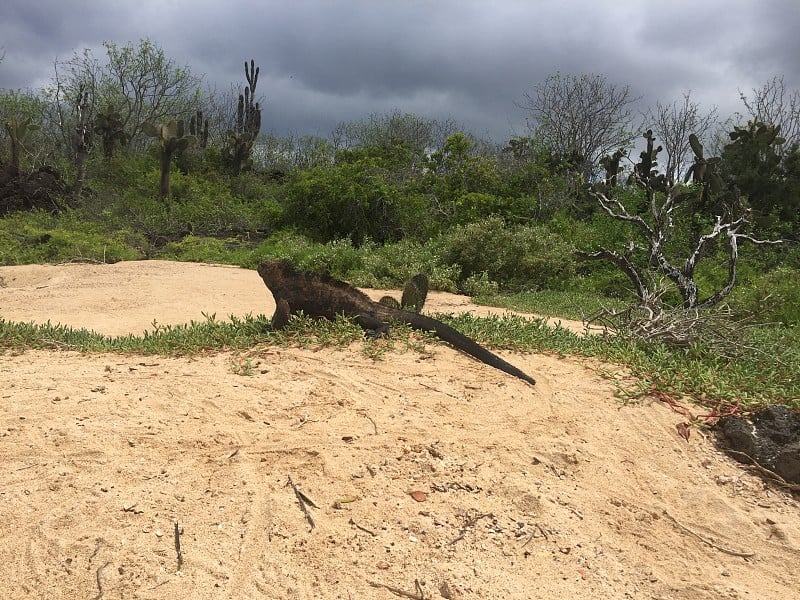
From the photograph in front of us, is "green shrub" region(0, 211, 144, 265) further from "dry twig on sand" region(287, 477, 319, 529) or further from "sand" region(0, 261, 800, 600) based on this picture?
"dry twig on sand" region(287, 477, 319, 529)

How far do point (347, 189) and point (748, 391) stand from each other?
41.1 ft

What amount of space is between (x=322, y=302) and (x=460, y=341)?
1.44 m

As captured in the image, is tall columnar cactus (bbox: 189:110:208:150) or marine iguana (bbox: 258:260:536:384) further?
tall columnar cactus (bbox: 189:110:208:150)

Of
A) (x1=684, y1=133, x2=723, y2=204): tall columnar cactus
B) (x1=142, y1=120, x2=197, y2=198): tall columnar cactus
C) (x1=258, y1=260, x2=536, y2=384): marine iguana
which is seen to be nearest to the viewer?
(x1=258, y1=260, x2=536, y2=384): marine iguana

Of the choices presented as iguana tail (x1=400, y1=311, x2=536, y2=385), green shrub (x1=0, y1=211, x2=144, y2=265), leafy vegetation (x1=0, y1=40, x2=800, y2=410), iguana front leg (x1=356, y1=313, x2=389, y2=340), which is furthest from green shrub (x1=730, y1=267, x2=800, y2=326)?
green shrub (x1=0, y1=211, x2=144, y2=265)

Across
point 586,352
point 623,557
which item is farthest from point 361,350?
point 623,557

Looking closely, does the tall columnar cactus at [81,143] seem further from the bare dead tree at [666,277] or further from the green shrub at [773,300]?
the green shrub at [773,300]

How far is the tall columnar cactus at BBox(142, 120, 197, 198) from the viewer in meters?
19.4

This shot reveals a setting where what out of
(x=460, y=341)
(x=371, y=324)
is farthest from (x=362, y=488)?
(x=371, y=324)

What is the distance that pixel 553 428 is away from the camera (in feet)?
12.6

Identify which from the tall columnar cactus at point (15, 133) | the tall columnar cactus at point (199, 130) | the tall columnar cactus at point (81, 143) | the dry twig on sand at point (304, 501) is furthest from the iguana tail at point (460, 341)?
the tall columnar cactus at point (199, 130)

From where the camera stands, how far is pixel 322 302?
5.64 m

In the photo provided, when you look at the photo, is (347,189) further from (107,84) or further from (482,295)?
(107,84)

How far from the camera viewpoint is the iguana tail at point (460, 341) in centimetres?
457
